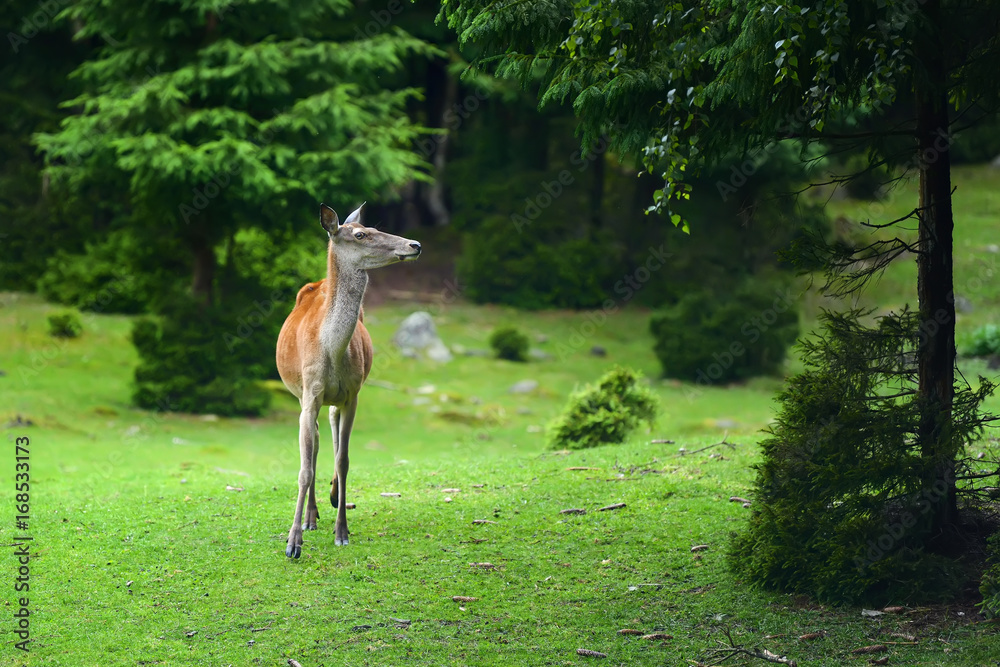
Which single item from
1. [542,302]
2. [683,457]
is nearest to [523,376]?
[542,302]

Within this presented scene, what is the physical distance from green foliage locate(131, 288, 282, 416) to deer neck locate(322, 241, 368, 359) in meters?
9.98

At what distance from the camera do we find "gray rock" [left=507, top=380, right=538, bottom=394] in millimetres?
20859

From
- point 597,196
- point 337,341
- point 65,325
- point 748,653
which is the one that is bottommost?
point 748,653

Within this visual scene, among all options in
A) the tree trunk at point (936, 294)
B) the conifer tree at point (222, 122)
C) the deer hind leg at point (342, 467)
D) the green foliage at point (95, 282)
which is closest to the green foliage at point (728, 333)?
the conifer tree at point (222, 122)

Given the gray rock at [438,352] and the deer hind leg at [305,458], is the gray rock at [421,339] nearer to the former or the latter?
the gray rock at [438,352]

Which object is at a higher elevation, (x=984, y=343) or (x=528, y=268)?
(x=528, y=268)

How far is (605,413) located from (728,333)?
8.63m

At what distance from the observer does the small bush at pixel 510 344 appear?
2289cm

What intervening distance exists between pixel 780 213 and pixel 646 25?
1.62 m

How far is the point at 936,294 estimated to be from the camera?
705 centimetres

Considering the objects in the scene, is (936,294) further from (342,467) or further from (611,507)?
(342,467)

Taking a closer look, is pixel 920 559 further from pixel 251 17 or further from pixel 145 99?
pixel 251 17

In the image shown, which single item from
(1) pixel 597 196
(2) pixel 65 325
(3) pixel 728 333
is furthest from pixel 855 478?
(1) pixel 597 196

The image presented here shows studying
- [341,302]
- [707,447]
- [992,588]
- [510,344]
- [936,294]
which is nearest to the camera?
[992,588]
